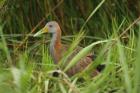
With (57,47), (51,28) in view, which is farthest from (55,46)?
(51,28)

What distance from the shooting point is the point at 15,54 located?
3371 millimetres

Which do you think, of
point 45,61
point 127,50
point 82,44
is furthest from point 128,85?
point 82,44

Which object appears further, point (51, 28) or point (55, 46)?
point (51, 28)

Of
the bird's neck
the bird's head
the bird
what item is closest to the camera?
the bird

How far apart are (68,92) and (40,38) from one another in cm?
235

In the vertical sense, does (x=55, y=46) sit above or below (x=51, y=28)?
below

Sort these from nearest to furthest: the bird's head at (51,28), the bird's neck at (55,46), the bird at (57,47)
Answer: the bird at (57,47)
the bird's neck at (55,46)
the bird's head at (51,28)

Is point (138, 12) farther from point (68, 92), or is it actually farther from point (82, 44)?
point (68, 92)

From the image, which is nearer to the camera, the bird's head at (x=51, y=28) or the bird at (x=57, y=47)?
the bird at (x=57, y=47)

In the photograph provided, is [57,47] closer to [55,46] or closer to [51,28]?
[55,46]

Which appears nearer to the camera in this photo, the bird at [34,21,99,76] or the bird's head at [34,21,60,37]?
the bird at [34,21,99,76]

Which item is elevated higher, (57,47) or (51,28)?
(51,28)

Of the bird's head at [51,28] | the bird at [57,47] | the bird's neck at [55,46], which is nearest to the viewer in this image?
the bird at [57,47]

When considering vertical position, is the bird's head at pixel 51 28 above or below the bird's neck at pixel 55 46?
above
